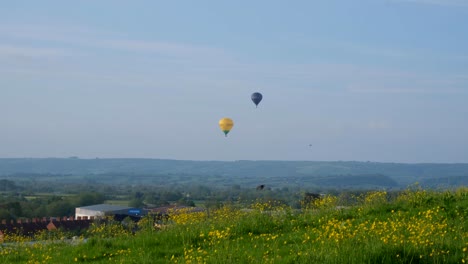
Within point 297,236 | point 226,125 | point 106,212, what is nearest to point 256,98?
point 226,125

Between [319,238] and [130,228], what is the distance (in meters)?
6.56

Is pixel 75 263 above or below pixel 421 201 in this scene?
below

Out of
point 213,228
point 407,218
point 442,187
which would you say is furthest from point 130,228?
point 442,187

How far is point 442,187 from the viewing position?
634 inches

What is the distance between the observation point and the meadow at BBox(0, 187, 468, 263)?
9.09m

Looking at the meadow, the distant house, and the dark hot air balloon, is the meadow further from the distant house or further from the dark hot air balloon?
the dark hot air balloon

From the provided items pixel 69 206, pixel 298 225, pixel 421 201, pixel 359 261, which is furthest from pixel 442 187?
pixel 69 206

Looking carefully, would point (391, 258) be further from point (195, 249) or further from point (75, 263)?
point (75, 263)

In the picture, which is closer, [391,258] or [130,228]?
[391,258]

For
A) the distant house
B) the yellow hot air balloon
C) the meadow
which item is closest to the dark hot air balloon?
the yellow hot air balloon

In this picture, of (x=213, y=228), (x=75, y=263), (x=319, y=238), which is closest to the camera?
(x=319, y=238)

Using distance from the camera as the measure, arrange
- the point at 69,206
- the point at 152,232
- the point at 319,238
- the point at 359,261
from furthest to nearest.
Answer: the point at 69,206 → the point at 152,232 → the point at 319,238 → the point at 359,261

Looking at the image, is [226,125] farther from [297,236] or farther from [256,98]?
[297,236]

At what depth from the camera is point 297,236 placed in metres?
11.8
